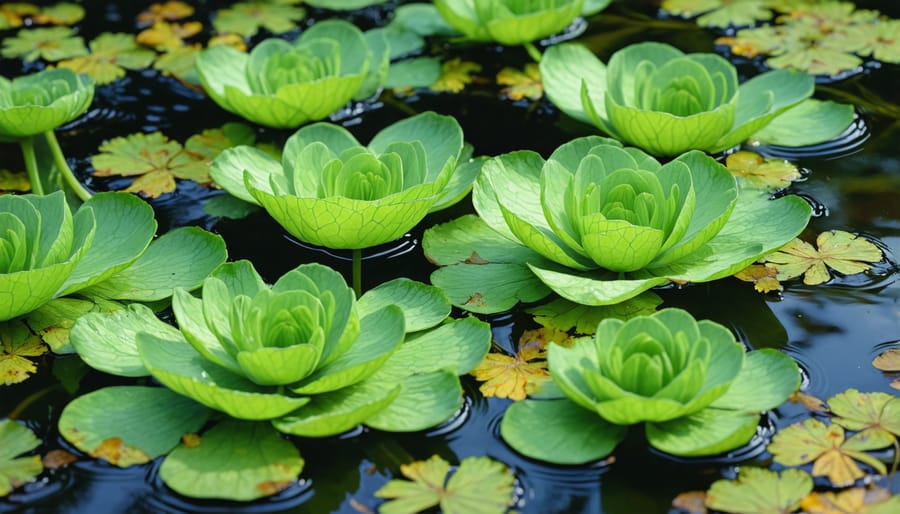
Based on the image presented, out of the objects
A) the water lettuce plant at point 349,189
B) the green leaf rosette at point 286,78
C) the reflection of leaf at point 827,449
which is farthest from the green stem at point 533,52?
the reflection of leaf at point 827,449

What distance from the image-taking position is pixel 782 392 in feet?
7.38

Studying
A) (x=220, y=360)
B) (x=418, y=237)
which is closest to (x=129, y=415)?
(x=220, y=360)

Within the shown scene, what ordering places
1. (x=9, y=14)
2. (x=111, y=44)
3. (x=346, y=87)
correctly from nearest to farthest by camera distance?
(x=346, y=87) → (x=111, y=44) → (x=9, y=14)

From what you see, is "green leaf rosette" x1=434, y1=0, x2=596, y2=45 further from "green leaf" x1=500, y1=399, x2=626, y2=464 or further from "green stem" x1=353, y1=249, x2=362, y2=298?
"green leaf" x1=500, y1=399, x2=626, y2=464

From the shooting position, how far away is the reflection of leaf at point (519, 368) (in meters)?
2.40

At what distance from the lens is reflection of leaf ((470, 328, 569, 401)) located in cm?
240

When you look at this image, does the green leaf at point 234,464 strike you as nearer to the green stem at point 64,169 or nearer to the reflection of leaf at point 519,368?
the reflection of leaf at point 519,368

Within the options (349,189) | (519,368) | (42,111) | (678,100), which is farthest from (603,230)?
(42,111)

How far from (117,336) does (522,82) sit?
5.82ft

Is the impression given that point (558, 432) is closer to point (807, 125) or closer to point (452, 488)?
point (452, 488)

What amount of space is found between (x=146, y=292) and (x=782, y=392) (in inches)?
58.9

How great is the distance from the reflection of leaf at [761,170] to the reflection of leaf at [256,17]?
1.75 meters

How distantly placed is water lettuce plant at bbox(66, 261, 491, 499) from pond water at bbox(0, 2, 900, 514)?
0.07 m

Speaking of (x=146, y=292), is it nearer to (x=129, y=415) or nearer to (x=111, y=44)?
(x=129, y=415)
